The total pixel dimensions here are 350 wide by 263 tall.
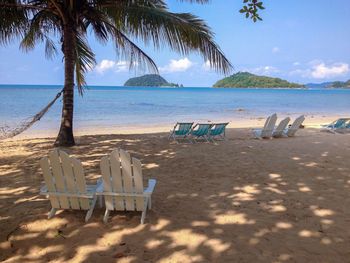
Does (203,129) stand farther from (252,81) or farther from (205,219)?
(252,81)

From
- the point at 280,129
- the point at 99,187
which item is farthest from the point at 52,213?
the point at 280,129

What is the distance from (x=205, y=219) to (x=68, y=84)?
5607 millimetres

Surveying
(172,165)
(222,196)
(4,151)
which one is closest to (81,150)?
(4,151)

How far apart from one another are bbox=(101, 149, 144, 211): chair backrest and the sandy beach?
0.61ft

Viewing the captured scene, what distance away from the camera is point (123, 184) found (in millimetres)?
3424

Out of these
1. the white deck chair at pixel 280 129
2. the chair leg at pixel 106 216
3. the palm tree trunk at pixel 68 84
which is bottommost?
the chair leg at pixel 106 216

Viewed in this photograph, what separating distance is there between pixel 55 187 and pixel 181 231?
154 centimetres

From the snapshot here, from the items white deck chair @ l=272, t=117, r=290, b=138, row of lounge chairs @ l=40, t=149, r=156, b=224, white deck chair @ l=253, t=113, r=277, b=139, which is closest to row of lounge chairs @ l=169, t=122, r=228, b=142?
white deck chair @ l=253, t=113, r=277, b=139

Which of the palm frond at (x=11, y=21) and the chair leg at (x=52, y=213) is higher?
the palm frond at (x=11, y=21)

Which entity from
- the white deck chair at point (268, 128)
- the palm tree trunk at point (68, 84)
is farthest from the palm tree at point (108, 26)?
the white deck chair at point (268, 128)

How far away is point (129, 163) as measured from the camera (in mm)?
3324

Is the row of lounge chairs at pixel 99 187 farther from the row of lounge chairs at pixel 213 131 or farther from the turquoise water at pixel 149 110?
the turquoise water at pixel 149 110

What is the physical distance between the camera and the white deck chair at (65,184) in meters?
3.39

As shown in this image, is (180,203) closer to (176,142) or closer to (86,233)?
(86,233)
